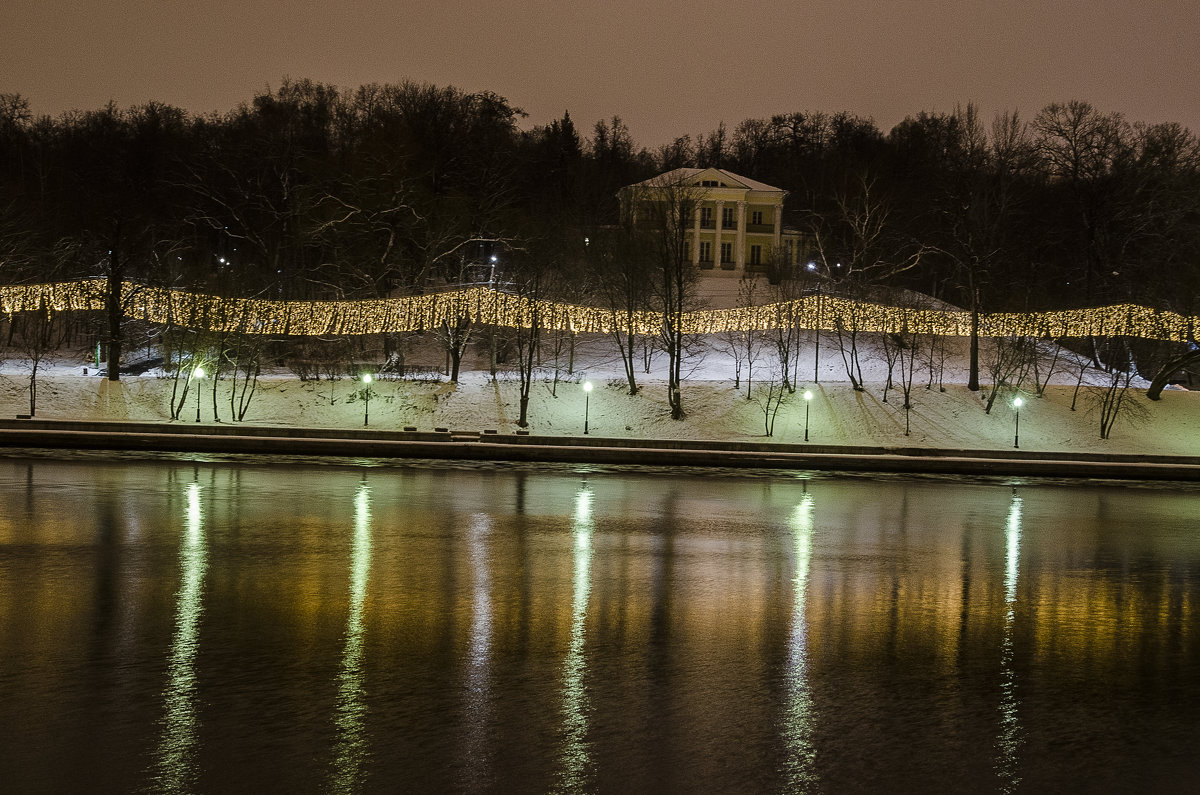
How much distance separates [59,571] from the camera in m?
13.0

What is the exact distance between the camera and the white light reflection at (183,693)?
683 centimetres

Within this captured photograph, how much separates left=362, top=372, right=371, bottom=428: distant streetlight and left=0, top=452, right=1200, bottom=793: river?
20630 millimetres

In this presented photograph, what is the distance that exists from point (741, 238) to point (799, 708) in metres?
73.1

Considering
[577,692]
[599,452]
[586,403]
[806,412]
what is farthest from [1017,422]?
[577,692]

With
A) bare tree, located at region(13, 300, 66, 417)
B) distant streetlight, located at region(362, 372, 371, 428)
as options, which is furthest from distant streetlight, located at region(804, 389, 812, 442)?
bare tree, located at region(13, 300, 66, 417)

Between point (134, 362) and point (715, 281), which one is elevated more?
point (715, 281)

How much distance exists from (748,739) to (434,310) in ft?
124

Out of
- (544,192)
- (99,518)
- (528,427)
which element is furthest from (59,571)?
(544,192)

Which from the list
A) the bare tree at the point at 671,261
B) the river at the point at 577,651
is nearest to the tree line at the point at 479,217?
the bare tree at the point at 671,261

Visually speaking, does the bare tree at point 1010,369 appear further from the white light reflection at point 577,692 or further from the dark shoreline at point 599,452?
the white light reflection at point 577,692

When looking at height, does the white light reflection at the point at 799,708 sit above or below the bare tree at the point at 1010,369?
below

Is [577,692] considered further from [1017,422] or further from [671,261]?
[671,261]

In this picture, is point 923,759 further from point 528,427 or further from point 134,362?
point 134,362

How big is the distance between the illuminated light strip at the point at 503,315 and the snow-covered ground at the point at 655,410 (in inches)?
105
